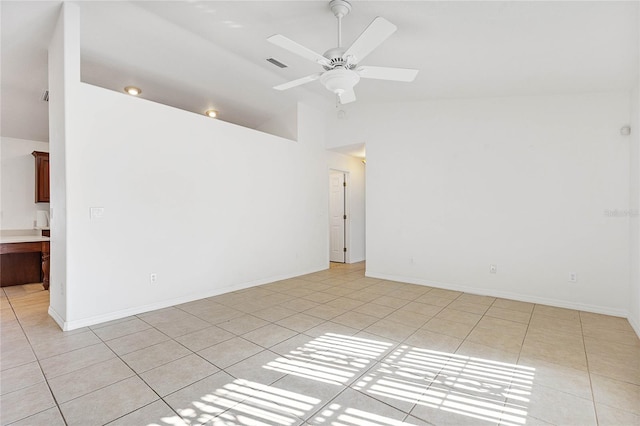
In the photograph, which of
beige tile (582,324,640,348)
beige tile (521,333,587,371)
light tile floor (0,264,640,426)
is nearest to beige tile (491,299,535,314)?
light tile floor (0,264,640,426)

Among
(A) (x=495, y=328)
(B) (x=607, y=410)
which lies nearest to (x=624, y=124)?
(A) (x=495, y=328)

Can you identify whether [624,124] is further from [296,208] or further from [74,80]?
[74,80]

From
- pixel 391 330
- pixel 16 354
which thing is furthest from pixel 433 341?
pixel 16 354

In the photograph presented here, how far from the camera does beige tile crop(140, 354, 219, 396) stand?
207 cm

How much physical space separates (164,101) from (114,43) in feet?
4.85

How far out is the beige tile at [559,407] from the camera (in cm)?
177

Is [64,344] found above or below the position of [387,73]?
below

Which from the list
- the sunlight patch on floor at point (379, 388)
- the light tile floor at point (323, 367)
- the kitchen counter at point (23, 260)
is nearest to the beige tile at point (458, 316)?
the light tile floor at point (323, 367)

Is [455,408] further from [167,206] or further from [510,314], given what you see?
[167,206]

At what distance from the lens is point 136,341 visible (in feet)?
9.16

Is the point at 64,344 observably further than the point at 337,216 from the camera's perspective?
No

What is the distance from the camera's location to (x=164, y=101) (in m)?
4.95

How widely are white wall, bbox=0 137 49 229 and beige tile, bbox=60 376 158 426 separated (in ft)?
17.2

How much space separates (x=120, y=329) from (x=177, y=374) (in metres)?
1.27
